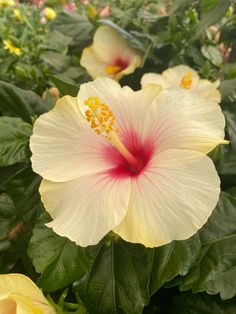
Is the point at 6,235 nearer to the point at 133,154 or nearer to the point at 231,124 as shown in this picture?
the point at 133,154

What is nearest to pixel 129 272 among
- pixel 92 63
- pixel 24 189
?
pixel 24 189

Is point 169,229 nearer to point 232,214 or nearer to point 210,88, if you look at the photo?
point 232,214

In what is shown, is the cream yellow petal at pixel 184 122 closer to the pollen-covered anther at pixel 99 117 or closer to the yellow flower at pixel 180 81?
the pollen-covered anther at pixel 99 117

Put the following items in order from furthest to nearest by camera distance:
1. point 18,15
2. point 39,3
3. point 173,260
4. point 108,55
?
point 39,3 → point 18,15 → point 108,55 → point 173,260

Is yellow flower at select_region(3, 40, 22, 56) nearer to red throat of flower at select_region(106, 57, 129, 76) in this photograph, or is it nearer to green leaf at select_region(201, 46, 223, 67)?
red throat of flower at select_region(106, 57, 129, 76)

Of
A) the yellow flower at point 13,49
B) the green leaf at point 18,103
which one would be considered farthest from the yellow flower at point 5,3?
the green leaf at point 18,103

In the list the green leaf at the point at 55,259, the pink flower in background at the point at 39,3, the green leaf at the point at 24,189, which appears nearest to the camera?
the green leaf at the point at 55,259
